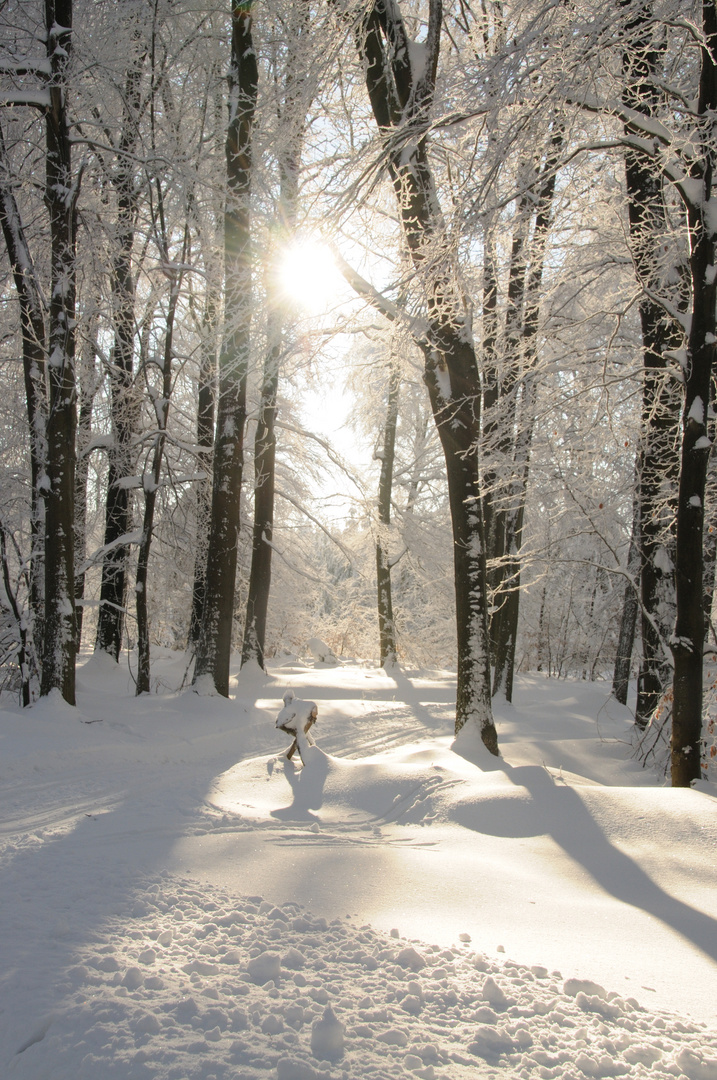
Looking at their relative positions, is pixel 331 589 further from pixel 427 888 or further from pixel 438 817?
pixel 427 888

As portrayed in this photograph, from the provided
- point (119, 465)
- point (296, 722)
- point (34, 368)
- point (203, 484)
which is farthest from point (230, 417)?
point (296, 722)

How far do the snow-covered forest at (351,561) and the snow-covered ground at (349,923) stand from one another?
18 millimetres

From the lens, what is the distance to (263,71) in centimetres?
1044

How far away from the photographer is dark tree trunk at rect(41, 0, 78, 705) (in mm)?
6672

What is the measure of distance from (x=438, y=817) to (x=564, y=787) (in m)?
0.87

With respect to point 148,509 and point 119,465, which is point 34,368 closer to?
point 148,509

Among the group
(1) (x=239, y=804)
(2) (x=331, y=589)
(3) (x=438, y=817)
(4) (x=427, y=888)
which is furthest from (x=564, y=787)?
(2) (x=331, y=589)

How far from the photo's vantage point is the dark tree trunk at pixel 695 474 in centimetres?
461

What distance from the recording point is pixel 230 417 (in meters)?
9.37

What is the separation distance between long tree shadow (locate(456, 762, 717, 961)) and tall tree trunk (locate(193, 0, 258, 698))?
5.27 m

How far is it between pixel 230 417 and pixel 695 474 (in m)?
6.54

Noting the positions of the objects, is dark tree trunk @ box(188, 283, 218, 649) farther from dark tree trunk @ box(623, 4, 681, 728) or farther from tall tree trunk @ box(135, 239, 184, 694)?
dark tree trunk @ box(623, 4, 681, 728)

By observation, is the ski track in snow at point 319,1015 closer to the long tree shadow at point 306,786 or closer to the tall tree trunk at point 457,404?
the long tree shadow at point 306,786

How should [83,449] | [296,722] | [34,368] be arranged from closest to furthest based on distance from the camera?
[296,722], [34,368], [83,449]
